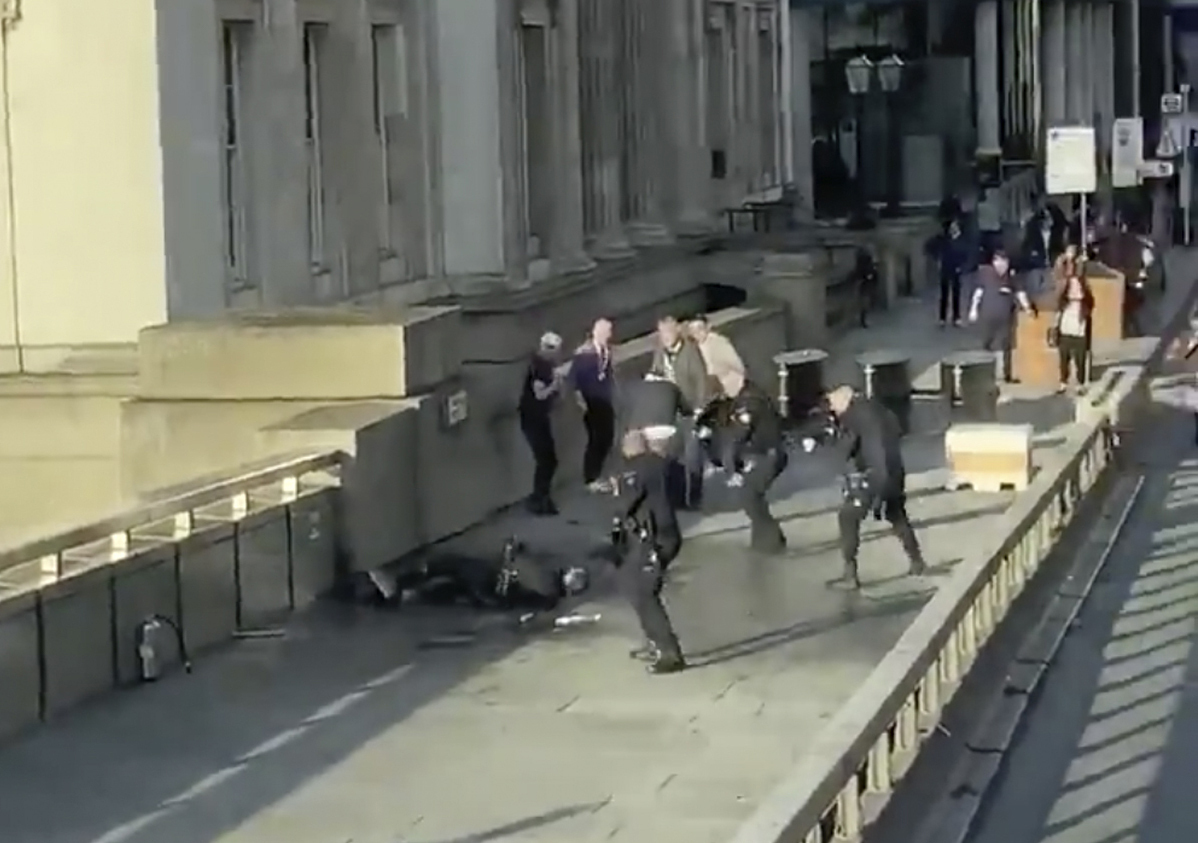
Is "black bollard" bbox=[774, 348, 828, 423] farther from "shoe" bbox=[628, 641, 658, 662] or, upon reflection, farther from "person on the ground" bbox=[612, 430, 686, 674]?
"person on the ground" bbox=[612, 430, 686, 674]

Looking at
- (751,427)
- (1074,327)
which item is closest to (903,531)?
(751,427)

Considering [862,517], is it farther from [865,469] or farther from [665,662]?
[665,662]

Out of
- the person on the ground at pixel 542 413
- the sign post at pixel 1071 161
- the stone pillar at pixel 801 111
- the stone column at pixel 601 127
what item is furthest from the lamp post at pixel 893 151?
the person on the ground at pixel 542 413

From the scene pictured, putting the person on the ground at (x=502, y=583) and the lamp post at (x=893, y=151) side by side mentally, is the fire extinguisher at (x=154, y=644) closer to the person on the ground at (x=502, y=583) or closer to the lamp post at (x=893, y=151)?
the person on the ground at (x=502, y=583)

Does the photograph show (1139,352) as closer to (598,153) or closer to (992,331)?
(992,331)

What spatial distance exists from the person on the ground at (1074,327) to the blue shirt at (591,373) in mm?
10897

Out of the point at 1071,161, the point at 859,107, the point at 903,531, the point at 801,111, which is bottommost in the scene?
the point at 903,531

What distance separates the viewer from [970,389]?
32.7m

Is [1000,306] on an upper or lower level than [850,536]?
upper

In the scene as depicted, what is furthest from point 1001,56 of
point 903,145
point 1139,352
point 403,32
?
point 403,32

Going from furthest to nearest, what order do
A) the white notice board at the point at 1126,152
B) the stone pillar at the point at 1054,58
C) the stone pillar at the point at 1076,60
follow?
the stone pillar at the point at 1076,60 < the stone pillar at the point at 1054,58 < the white notice board at the point at 1126,152

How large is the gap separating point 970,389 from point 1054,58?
41671 mm

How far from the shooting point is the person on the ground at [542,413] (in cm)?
2355

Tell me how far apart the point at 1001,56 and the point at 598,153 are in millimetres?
31867
